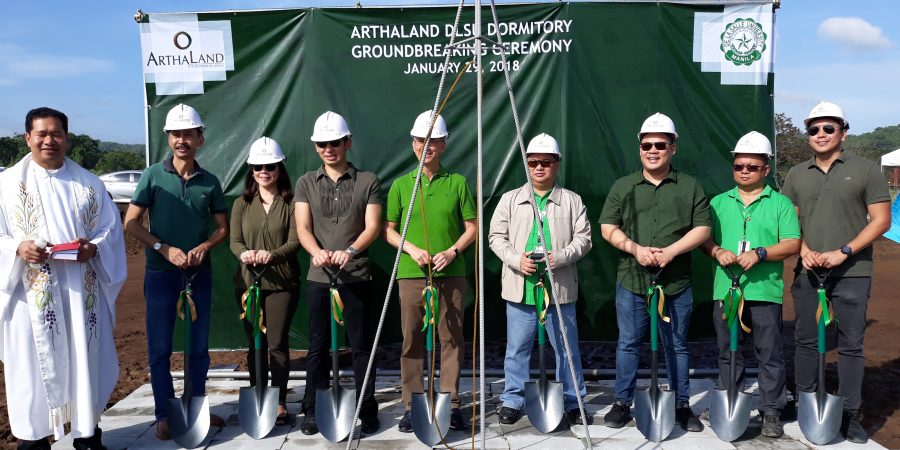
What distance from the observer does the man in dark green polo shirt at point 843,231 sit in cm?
391

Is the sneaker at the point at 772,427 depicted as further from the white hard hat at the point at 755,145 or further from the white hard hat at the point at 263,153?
the white hard hat at the point at 263,153

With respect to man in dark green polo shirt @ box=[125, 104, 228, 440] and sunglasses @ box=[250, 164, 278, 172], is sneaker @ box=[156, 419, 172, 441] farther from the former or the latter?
sunglasses @ box=[250, 164, 278, 172]

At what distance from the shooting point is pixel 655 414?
403 cm

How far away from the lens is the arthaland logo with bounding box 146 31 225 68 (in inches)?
211

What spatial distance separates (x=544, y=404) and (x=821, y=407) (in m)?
1.55

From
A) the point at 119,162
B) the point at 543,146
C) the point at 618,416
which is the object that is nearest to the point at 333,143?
the point at 543,146

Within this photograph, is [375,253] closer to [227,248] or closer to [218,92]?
[227,248]

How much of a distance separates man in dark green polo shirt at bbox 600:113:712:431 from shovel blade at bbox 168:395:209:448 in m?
2.38

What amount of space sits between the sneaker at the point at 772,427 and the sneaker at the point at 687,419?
350mm

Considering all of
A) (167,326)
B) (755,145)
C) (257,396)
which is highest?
(755,145)

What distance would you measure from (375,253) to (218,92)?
1.74 metres

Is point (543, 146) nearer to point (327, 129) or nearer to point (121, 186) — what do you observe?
point (327, 129)

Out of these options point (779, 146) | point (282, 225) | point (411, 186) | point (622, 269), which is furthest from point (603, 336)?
point (779, 146)

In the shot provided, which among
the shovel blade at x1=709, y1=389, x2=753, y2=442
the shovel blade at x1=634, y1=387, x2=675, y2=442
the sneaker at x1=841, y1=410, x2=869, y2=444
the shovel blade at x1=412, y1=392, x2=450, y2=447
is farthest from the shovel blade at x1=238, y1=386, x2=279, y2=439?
the sneaker at x1=841, y1=410, x2=869, y2=444
